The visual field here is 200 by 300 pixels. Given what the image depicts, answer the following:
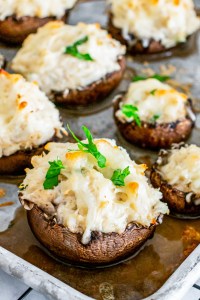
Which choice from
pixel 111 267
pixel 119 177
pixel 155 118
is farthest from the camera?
pixel 155 118

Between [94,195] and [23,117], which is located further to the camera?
[23,117]

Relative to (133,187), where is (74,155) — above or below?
above

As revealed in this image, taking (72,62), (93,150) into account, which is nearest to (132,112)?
(72,62)

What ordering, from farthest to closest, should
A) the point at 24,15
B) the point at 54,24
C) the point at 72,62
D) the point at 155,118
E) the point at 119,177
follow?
1. the point at 24,15
2. the point at 54,24
3. the point at 72,62
4. the point at 155,118
5. the point at 119,177

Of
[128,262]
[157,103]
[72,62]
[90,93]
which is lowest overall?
[128,262]

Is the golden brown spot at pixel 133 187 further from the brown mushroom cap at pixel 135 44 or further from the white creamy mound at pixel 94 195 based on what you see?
the brown mushroom cap at pixel 135 44

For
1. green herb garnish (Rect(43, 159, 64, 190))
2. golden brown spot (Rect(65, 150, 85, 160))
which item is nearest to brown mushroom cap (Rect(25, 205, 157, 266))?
green herb garnish (Rect(43, 159, 64, 190))

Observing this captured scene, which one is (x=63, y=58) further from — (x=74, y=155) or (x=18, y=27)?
(x=74, y=155)

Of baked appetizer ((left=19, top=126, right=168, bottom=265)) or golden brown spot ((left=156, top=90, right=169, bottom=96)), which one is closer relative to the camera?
baked appetizer ((left=19, top=126, right=168, bottom=265))

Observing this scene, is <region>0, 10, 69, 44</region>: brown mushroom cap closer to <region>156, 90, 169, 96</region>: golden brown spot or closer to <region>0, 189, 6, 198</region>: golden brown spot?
<region>156, 90, 169, 96</region>: golden brown spot
